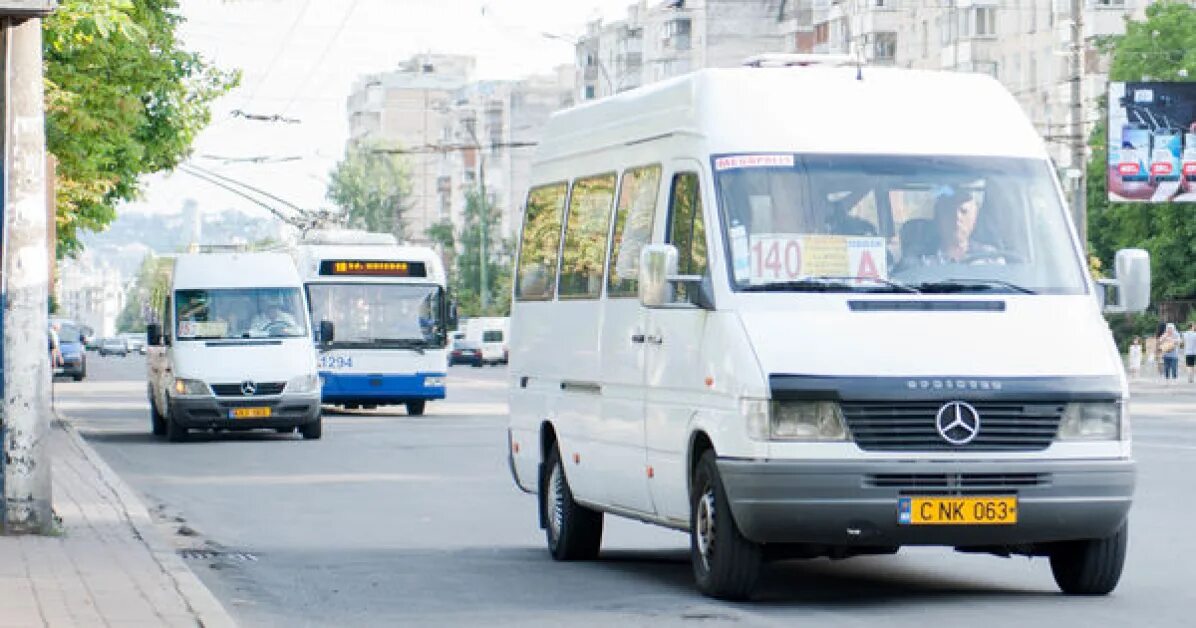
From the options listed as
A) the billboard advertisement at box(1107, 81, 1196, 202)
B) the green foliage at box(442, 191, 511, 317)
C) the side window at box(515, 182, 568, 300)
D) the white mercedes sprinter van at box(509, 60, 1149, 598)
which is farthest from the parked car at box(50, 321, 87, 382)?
the white mercedes sprinter van at box(509, 60, 1149, 598)

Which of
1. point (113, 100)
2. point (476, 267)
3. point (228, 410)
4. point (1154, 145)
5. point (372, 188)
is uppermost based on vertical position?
point (372, 188)

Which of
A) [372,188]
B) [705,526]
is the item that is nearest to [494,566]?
[705,526]

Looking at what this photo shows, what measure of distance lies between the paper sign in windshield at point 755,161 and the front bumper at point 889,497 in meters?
1.66

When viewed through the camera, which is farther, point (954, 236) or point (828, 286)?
point (954, 236)

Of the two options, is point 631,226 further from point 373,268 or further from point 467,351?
point 467,351

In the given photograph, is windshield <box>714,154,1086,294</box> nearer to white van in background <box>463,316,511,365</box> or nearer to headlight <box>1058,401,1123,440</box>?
headlight <box>1058,401,1123,440</box>

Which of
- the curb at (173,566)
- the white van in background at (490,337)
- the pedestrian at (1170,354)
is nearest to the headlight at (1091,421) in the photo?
the curb at (173,566)

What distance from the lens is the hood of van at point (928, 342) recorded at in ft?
41.0

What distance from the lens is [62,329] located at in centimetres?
8050

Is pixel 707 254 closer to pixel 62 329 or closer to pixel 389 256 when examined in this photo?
pixel 389 256

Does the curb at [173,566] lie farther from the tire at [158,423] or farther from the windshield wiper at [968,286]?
the tire at [158,423]

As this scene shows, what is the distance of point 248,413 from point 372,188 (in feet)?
462

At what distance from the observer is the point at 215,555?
55.5ft

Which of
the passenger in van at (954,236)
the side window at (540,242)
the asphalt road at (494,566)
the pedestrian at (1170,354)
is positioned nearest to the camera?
the asphalt road at (494,566)
